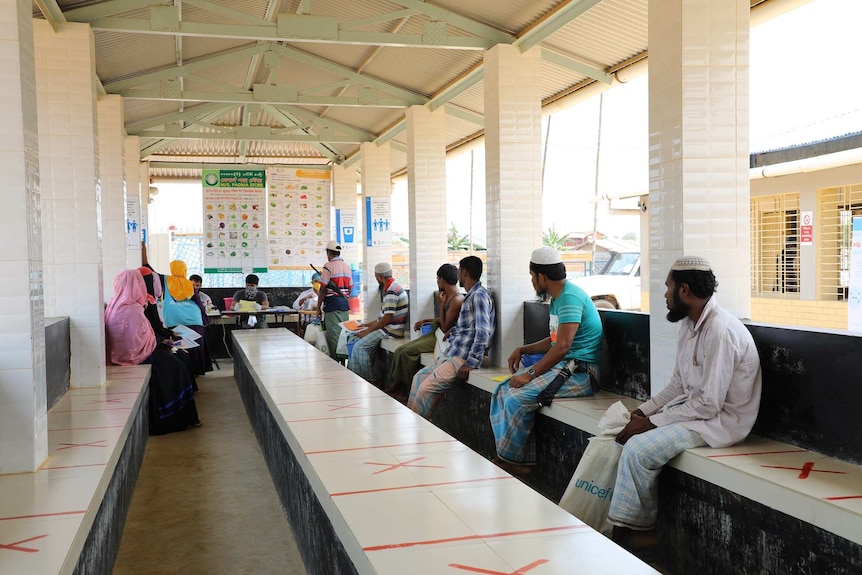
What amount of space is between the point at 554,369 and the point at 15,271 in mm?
3010

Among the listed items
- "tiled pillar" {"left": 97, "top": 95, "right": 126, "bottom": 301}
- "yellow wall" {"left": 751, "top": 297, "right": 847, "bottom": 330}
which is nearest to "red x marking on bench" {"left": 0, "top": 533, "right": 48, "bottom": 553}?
"tiled pillar" {"left": 97, "top": 95, "right": 126, "bottom": 301}

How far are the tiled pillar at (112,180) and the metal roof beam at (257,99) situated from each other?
0.23 m

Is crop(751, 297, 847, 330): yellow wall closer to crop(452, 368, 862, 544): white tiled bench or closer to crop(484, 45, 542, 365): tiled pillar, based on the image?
crop(484, 45, 542, 365): tiled pillar

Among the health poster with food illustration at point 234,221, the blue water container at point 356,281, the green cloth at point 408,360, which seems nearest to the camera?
the green cloth at point 408,360

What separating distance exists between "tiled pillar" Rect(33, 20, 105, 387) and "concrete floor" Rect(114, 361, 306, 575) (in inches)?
39.0

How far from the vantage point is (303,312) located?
11562 millimetres

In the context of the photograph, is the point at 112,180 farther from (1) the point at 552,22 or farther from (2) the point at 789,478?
(2) the point at 789,478

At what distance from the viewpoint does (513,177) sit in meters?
6.47

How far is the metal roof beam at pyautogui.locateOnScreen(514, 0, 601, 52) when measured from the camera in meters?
5.46

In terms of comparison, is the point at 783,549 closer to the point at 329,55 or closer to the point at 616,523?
the point at 616,523

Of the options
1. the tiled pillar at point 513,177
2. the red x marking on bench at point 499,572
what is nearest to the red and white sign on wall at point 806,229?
the tiled pillar at point 513,177

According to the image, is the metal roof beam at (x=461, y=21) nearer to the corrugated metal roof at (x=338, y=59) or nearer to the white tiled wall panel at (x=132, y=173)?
the corrugated metal roof at (x=338, y=59)

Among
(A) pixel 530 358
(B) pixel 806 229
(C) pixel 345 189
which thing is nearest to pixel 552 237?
(C) pixel 345 189

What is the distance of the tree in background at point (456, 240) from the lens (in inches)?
1059
